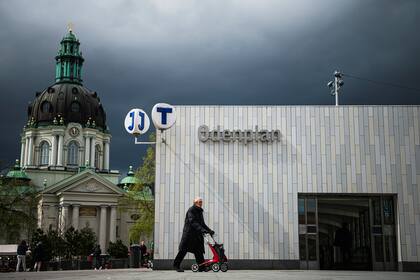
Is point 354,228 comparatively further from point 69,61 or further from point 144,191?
point 69,61

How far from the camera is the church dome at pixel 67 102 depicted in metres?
93.4

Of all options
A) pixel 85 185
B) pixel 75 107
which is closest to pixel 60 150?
pixel 75 107

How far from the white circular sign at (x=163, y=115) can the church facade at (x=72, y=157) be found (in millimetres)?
53908

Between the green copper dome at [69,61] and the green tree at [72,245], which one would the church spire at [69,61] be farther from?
the green tree at [72,245]

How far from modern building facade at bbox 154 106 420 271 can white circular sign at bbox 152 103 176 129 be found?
0.66 meters

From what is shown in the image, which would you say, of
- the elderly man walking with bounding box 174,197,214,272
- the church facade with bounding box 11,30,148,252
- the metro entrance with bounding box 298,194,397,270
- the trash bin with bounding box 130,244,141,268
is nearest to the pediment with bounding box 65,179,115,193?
the church facade with bounding box 11,30,148,252

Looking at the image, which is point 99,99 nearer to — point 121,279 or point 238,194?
point 238,194

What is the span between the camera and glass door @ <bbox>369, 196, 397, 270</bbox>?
23891 mm

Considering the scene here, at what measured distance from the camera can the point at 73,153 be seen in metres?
92.1

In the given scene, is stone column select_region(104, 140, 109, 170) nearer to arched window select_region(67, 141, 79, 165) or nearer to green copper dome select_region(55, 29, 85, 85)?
arched window select_region(67, 141, 79, 165)

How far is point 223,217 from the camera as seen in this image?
77.6 feet

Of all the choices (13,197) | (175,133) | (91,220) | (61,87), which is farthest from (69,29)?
(175,133)

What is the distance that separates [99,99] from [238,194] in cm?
7923

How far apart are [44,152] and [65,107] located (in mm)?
7997
